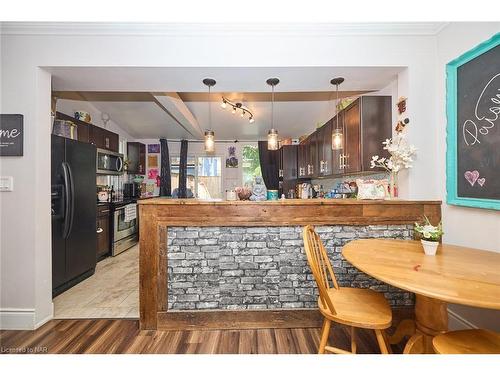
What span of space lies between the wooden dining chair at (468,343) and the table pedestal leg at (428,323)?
7.7 inches

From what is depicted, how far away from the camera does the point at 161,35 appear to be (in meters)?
2.16

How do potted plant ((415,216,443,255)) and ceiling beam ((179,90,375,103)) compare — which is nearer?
potted plant ((415,216,443,255))

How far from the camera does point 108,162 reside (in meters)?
4.40

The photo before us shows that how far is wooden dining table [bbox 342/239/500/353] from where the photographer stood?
1047 mm

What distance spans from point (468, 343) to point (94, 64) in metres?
3.21

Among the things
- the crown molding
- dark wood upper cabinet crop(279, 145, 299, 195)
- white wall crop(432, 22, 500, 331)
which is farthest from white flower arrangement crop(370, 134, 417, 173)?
dark wood upper cabinet crop(279, 145, 299, 195)

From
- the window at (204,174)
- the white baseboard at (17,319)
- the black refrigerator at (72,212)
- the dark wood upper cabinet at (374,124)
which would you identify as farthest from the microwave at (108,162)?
the dark wood upper cabinet at (374,124)

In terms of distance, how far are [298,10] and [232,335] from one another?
2352 millimetres

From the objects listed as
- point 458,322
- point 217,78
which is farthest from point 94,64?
point 458,322

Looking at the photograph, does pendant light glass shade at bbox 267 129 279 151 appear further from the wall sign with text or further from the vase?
the wall sign with text

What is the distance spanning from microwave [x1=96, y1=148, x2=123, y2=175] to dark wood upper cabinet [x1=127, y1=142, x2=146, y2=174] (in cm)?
93
